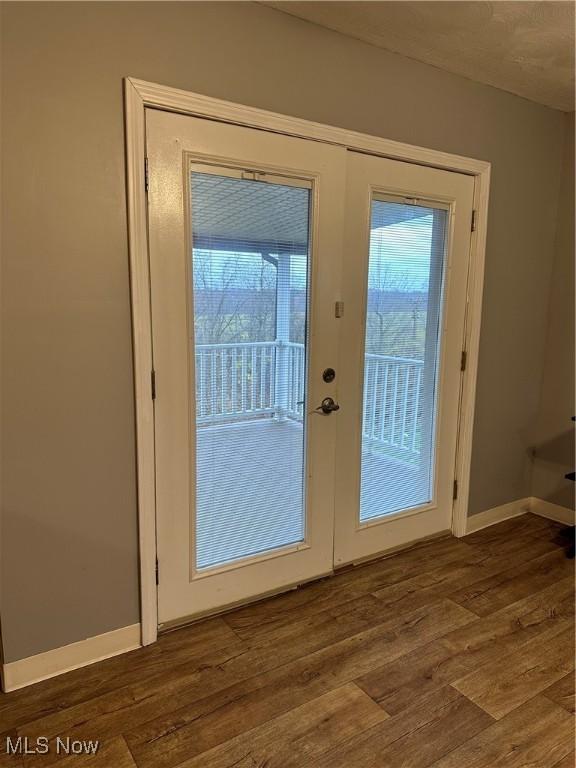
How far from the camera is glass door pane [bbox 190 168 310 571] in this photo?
2.04 meters

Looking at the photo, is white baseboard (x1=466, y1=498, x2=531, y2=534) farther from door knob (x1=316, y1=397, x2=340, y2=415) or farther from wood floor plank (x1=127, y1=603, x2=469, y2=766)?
door knob (x1=316, y1=397, x2=340, y2=415)

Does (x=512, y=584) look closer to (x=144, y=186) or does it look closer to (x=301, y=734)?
(x=301, y=734)

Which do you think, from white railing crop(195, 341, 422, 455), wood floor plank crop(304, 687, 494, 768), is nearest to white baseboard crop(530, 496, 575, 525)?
white railing crop(195, 341, 422, 455)

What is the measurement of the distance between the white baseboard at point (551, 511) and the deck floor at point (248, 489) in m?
1.93

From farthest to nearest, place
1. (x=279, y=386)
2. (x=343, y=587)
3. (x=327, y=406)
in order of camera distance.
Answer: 1. (x=343, y=587)
2. (x=327, y=406)
3. (x=279, y=386)

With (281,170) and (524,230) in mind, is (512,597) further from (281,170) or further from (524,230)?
(281,170)

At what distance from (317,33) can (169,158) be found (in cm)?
89

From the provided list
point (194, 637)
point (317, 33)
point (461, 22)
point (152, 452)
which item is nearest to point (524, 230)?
point (461, 22)

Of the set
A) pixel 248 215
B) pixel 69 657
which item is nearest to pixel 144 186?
pixel 248 215

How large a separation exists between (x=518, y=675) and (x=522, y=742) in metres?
0.33

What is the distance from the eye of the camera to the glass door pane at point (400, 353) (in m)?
2.53

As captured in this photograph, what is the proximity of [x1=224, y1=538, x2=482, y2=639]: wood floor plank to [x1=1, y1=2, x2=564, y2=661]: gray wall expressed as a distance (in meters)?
0.53

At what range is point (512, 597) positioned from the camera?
96.2 inches

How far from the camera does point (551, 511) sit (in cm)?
337
